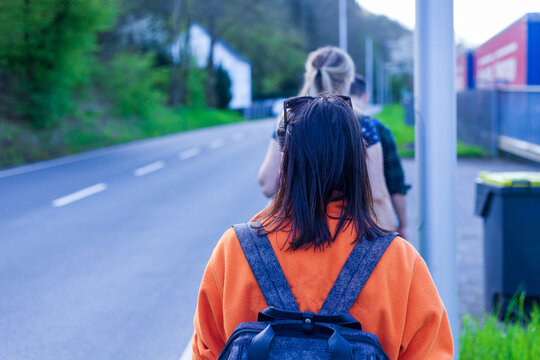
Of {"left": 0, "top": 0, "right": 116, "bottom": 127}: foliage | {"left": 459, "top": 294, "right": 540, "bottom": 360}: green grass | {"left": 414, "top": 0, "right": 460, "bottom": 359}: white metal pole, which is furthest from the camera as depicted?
{"left": 0, "top": 0, "right": 116, "bottom": 127}: foliage

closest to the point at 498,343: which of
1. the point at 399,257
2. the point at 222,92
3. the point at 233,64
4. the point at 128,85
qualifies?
the point at 399,257

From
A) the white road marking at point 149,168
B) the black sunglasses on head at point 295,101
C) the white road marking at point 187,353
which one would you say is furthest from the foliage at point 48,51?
the black sunglasses on head at point 295,101

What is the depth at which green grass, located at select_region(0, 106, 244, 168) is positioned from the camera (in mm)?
16453

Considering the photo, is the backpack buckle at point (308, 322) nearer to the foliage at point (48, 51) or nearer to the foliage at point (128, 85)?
the foliage at point (48, 51)

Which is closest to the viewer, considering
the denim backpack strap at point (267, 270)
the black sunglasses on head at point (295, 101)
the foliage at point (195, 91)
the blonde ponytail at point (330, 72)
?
the denim backpack strap at point (267, 270)

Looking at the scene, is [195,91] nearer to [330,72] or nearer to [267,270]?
[330,72]

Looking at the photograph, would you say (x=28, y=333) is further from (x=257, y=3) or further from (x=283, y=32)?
(x=283, y=32)

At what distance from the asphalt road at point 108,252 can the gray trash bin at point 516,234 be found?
7.56ft

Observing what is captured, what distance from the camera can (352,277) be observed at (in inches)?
59.6

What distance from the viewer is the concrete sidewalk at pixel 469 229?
5.34 meters

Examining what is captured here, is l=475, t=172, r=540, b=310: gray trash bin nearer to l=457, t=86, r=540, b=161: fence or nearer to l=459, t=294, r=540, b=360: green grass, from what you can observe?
l=459, t=294, r=540, b=360: green grass

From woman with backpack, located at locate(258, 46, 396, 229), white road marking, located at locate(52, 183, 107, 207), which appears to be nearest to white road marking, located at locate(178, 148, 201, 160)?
white road marking, located at locate(52, 183, 107, 207)

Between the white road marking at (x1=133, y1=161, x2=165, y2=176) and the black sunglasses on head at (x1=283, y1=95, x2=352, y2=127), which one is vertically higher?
the black sunglasses on head at (x1=283, y1=95, x2=352, y2=127)

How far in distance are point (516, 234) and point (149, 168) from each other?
448 inches
